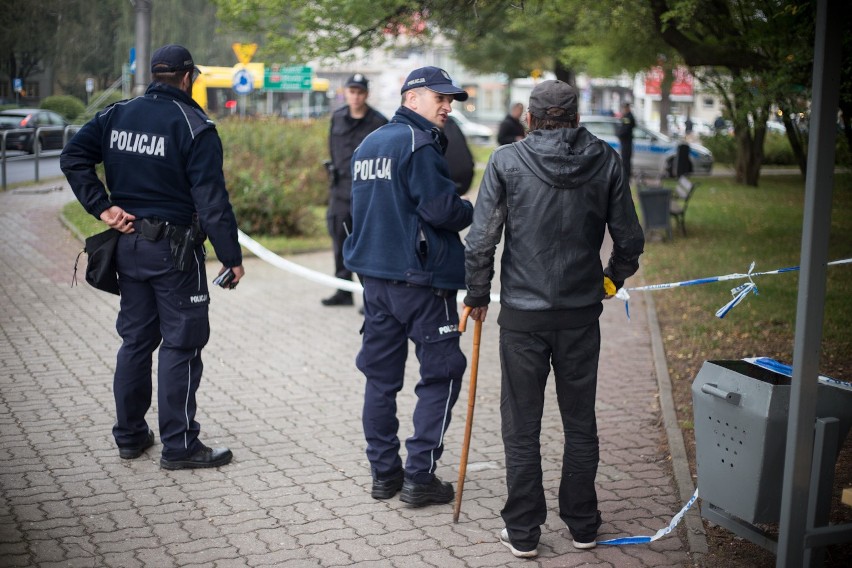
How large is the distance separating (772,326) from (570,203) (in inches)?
202

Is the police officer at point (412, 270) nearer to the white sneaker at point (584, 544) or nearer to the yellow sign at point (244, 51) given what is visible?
the white sneaker at point (584, 544)

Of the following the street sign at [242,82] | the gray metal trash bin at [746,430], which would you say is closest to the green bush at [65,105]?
the gray metal trash bin at [746,430]

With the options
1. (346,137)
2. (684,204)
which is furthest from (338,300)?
(684,204)

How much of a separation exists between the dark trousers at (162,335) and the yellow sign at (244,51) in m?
7.25

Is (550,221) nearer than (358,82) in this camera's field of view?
Yes

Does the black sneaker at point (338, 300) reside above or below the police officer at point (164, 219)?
below

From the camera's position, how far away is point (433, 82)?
489 cm

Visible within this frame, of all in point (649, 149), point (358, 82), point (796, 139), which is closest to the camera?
point (358, 82)

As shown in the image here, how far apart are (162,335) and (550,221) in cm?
229

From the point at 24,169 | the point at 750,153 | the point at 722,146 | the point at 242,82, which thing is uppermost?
the point at 242,82

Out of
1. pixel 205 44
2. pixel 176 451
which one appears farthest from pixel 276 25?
pixel 176 451

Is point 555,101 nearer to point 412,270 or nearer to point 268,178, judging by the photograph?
point 412,270

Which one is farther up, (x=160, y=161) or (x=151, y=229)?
(x=160, y=161)

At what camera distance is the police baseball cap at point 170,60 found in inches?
201
